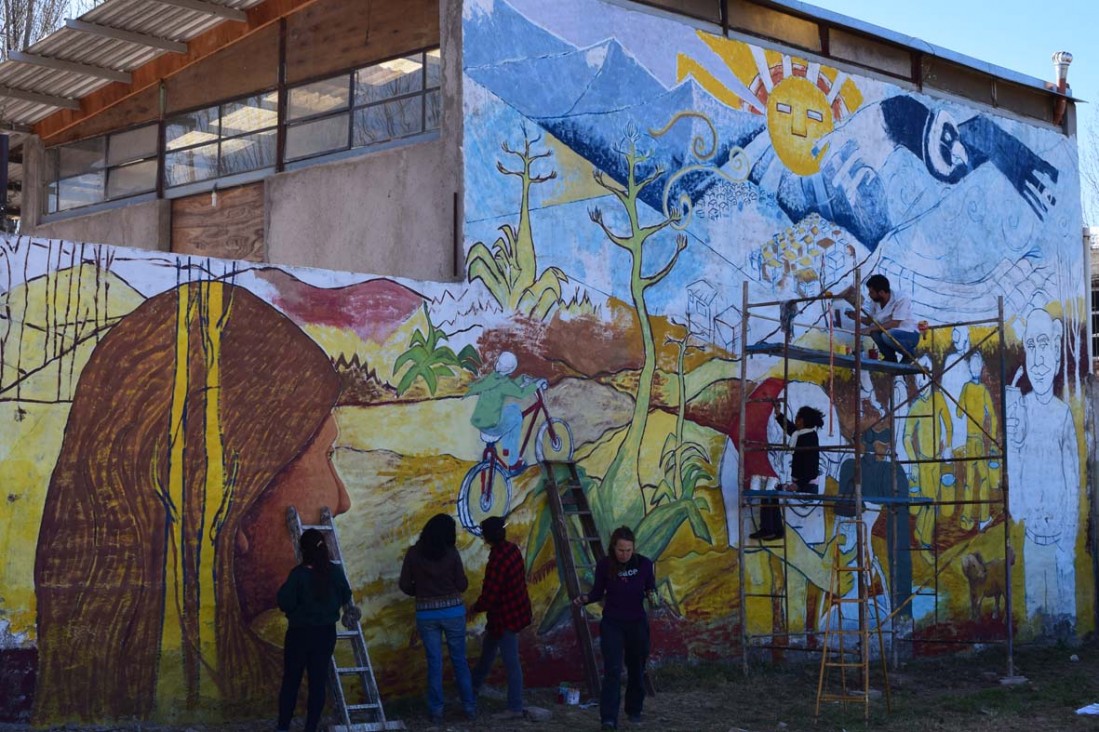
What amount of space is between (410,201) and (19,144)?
25.6ft

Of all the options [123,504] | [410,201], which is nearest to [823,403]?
[410,201]

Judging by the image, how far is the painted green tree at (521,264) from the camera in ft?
39.4

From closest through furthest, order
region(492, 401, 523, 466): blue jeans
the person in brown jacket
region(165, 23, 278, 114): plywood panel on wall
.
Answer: the person in brown jacket
region(492, 401, 523, 466): blue jeans
region(165, 23, 278, 114): plywood panel on wall

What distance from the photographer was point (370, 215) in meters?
13.0

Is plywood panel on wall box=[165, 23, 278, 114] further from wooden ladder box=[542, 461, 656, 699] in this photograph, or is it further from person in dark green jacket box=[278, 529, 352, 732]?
person in dark green jacket box=[278, 529, 352, 732]

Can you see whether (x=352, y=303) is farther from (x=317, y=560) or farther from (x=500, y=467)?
(x=317, y=560)

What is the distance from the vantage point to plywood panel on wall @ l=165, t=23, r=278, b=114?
48.1 feet

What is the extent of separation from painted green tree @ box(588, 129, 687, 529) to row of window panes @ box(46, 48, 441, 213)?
1.95 meters

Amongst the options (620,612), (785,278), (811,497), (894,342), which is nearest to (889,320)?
(894,342)

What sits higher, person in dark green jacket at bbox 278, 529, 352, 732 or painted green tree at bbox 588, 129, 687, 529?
painted green tree at bbox 588, 129, 687, 529

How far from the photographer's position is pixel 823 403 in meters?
14.9

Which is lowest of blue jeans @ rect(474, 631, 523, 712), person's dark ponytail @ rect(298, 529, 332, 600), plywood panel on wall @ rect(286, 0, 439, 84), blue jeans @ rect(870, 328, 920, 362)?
blue jeans @ rect(474, 631, 523, 712)

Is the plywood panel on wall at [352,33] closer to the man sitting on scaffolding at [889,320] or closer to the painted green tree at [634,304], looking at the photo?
the painted green tree at [634,304]

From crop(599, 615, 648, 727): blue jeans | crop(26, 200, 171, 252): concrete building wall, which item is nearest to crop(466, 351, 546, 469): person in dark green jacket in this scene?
crop(599, 615, 648, 727): blue jeans
